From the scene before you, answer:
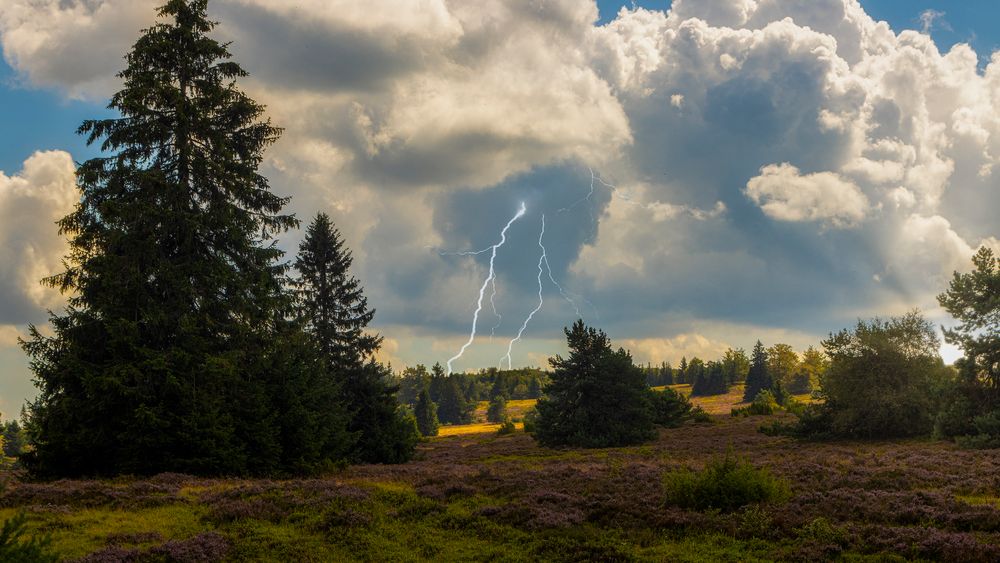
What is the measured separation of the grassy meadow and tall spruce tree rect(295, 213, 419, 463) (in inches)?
602

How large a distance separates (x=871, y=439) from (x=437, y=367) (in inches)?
5499

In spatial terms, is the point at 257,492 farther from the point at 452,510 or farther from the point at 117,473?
the point at 117,473

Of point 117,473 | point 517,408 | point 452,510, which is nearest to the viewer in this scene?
point 452,510

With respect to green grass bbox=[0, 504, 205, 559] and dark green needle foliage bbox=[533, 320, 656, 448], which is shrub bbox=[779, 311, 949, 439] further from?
green grass bbox=[0, 504, 205, 559]

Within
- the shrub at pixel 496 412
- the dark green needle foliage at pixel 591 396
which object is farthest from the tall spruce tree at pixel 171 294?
the shrub at pixel 496 412

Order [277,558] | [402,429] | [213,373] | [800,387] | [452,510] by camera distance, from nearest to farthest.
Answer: [277,558] < [452,510] < [213,373] < [402,429] < [800,387]

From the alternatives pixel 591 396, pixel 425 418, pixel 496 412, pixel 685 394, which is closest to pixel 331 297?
pixel 591 396

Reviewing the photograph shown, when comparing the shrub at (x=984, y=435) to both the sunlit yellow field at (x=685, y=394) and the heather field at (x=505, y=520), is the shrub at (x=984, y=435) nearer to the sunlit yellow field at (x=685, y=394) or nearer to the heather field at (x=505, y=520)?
the heather field at (x=505, y=520)

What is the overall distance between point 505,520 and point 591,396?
37.5 meters

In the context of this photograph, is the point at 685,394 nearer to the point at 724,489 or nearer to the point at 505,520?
the point at 724,489

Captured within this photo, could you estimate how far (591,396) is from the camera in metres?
53.2

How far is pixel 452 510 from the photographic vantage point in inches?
704

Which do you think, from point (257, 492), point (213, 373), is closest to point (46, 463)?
point (213, 373)

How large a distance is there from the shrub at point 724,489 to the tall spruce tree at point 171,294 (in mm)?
16673
